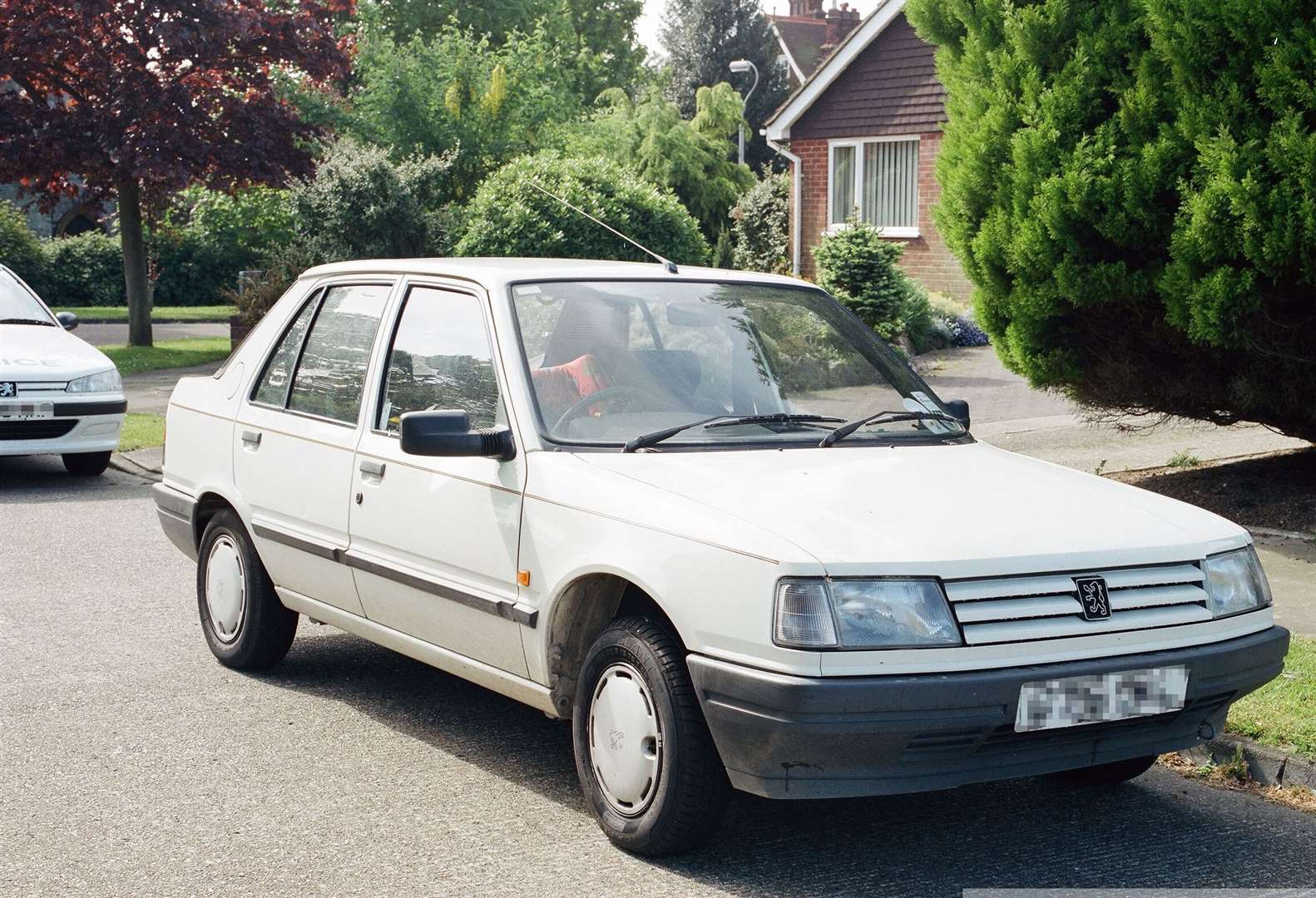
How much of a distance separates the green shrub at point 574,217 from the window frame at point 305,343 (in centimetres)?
1192

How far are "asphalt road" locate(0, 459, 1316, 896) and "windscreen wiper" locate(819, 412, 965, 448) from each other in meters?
1.16

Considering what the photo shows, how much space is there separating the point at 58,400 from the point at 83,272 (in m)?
28.3

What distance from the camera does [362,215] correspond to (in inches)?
825

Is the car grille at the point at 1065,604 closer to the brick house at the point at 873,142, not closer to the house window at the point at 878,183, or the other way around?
the brick house at the point at 873,142

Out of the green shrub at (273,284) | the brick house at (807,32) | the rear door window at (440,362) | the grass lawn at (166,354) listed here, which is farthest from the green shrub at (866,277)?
the brick house at (807,32)

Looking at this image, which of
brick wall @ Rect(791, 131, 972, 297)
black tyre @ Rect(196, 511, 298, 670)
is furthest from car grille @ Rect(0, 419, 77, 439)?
brick wall @ Rect(791, 131, 972, 297)

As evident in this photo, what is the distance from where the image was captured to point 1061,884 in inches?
171

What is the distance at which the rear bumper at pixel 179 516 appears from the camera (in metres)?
6.79

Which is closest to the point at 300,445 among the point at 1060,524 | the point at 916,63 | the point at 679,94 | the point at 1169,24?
the point at 1060,524

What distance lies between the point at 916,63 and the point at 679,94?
35680 mm

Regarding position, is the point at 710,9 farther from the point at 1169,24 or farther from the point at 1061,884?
the point at 1061,884

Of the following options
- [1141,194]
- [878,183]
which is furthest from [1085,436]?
[878,183]

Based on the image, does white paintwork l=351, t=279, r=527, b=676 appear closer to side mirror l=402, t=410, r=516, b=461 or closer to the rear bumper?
side mirror l=402, t=410, r=516, b=461

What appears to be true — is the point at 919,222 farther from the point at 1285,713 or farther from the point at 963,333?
the point at 1285,713
